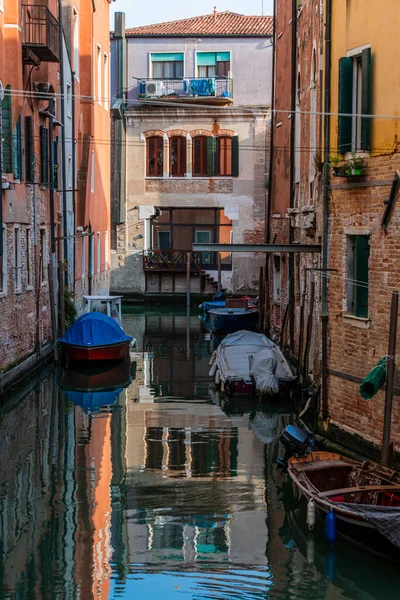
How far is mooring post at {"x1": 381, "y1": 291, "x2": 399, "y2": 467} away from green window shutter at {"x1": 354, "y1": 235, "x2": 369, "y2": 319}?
165 centimetres

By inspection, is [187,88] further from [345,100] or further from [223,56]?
[345,100]

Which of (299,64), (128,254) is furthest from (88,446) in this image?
(128,254)

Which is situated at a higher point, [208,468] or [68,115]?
[68,115]

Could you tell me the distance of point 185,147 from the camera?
1580 inches

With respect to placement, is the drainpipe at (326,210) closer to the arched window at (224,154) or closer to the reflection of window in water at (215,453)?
the reflection of window in water at (215,453)

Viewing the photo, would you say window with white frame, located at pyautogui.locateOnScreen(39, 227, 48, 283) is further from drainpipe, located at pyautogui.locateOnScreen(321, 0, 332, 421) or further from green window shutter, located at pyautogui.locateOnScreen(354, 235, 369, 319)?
green window shutter, located at pyautogui.locateOnScreen(354, 235, 369, 319)

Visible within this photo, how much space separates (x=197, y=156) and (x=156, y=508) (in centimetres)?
Answer: 2955

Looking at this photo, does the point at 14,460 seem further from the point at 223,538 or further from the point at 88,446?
the point at 223,538

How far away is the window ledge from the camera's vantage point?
12.8 meters

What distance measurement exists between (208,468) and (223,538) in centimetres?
324

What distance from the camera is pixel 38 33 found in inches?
845

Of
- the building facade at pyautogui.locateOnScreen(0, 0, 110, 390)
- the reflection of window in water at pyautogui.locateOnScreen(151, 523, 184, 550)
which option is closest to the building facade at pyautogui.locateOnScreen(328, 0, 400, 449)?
the reflection of window in water at pyautogui.locateOnScreen(151, 523, 184, 550)

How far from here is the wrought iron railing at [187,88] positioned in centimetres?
3916

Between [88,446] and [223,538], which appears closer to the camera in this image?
[223,538]
